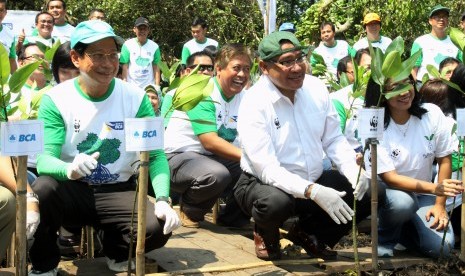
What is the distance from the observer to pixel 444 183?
3.83 meters

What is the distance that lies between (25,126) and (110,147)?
2.30 feet

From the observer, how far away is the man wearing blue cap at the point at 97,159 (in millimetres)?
3443

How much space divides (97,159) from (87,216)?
351 mm

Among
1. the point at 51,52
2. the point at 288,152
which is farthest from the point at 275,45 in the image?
the point at 51,52

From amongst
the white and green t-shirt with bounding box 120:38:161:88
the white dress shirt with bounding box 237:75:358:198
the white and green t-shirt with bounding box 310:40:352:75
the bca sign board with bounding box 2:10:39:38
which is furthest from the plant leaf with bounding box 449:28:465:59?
the bca sign board with bounding box 2:10:39:38

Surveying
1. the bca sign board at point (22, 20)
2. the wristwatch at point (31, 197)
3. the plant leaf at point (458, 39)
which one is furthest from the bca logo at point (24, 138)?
the bca sign board at point (22, 20)

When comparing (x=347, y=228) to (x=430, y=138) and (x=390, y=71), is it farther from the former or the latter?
(x=390, y=71)

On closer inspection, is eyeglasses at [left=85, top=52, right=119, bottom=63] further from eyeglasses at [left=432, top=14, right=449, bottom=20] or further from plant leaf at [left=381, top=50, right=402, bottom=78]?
eyeglasses at [left=432, top=14, right=449, bottom=20]

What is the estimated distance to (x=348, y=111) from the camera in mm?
5285

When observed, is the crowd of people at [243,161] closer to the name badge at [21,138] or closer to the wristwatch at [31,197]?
the wristwatch at [31,197]

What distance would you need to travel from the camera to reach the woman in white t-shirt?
402cm

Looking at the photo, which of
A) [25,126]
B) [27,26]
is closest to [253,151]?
[25,126]

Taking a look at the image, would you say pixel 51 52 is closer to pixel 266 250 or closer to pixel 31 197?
pixel 31 197

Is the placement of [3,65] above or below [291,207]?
above
